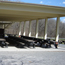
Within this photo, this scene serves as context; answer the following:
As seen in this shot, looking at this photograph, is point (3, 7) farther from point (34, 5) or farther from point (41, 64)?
point (41, 64)

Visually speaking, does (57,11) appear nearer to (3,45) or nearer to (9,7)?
(9,7)

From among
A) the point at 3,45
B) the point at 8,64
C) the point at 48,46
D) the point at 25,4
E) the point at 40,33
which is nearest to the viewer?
the point at 8,64

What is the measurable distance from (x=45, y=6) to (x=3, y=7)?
3.40m

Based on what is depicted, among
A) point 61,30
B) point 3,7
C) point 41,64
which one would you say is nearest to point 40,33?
point 61,30

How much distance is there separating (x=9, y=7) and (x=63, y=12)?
4.90 m

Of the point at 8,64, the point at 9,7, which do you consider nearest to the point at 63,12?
the point at 9,7

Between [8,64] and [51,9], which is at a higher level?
[51,9]

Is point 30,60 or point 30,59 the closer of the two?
point 30,60

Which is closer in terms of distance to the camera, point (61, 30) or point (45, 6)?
point (45, 6)

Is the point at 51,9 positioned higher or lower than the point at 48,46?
higher

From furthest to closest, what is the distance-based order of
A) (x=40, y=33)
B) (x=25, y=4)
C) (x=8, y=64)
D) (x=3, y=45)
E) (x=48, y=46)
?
(x=40, y=33) < (x=48, y=46) < (x=3, y=45) < (x=25, y=4) < (x=8, y=64)

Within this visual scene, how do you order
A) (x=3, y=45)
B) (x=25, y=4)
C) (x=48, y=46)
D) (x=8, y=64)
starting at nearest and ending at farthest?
(x=8, y=64) → (x=25, y=4) → (x=3, y=45) → (x=48, y=46)

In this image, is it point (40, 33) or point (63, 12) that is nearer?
point (63, 12)

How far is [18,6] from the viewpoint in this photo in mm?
10953
